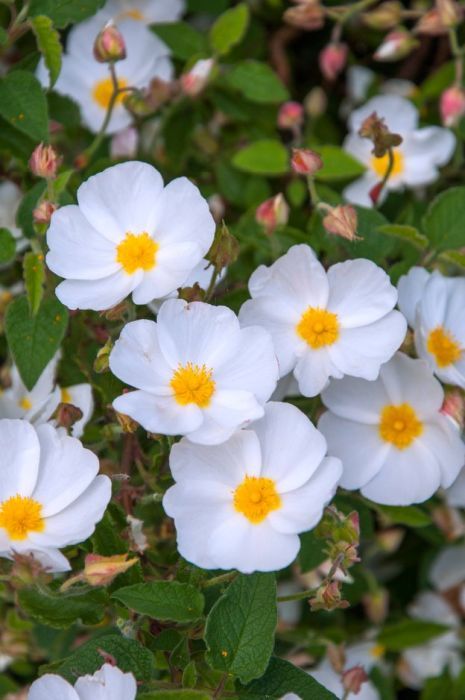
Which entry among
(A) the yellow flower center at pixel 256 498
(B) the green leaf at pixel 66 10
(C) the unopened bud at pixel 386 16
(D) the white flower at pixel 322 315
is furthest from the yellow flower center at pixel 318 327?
(C) the unopened bud at pixel 386 16

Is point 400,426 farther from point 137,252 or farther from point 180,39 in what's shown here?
point 180,39

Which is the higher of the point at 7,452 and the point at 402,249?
the point at 7,452

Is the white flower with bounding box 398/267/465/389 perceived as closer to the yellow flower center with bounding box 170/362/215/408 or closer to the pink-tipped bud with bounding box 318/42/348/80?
the yellow flower center with bounding box 170/362/215/408

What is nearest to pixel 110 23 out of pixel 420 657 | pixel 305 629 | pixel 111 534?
pixel 111 534

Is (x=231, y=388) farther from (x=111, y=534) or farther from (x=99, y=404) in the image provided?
(x=99, y=404)

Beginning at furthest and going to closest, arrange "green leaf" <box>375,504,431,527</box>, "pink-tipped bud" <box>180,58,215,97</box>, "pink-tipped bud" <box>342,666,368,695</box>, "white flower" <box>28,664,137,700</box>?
"pink-tipped bud" <box>180,58,215,97</box>, "green leaf" <box>375,504,431,527</box>, "pink-tipped bud" <box>342,666,368,695</box>, "white flower" <box>28,664,137,700</box>

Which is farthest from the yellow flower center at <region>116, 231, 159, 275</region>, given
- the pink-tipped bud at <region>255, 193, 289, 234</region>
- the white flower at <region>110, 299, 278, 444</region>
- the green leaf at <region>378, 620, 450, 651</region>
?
the green leaf at <region>378, 620, 450, 651</region>

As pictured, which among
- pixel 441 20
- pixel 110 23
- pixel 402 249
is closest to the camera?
pixel 110 23

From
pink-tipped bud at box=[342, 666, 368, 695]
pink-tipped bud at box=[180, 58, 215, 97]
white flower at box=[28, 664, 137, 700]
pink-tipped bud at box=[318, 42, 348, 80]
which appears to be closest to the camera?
white flower at box=[28, 664, 137, 700]
